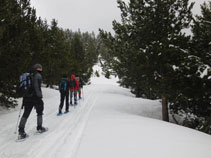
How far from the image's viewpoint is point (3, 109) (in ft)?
28.1

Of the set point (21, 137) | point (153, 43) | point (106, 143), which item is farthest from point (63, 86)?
point (153, 43)

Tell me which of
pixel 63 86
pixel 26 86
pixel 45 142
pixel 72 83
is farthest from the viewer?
pixel 72 83

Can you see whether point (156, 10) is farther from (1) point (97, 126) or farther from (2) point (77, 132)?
(2) point (77, 132)

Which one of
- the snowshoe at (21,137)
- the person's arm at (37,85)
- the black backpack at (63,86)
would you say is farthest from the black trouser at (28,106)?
the black backpack at (63,86)

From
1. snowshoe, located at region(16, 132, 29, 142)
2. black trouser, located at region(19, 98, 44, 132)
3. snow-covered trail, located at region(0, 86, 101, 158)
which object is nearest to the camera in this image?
snow-covered trail, located at region(0, 86, 101, 158)

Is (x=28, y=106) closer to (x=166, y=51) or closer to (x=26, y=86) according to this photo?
(x=26, y=86)

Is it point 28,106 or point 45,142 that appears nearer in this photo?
point 45,142

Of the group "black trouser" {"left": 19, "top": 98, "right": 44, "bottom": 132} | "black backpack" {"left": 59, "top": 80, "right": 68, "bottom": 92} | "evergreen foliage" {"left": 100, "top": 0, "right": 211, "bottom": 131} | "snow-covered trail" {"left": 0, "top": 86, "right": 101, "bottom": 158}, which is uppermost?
"evergreen foliage" {"left": 100, "top": 0, "right": 211, "bottom": 131}

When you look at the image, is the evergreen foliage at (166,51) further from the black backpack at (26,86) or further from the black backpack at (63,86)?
the black backpack at (26,86)

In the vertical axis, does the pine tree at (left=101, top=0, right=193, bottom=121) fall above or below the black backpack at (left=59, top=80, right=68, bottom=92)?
above

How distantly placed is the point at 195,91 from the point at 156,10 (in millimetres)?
4719

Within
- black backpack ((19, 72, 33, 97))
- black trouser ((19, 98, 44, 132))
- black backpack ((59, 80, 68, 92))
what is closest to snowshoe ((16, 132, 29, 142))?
black trouser ((19, 98, 44, 132))

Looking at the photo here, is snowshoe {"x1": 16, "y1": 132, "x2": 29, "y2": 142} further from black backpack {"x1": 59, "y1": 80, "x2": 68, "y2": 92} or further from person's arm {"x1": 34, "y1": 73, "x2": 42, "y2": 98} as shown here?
black backpack {"x1": 59, "y1": 80, "x2": 68, "y2": 92}

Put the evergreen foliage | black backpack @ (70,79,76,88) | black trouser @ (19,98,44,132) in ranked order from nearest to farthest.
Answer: black trouser @ (19,98,44,132) < the evergreen foliage < black backpack @ (70,79,76,88)
